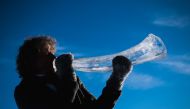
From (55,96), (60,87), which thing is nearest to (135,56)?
(60,87)

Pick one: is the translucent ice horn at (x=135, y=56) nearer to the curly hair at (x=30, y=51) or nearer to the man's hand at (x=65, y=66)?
the man's hand at (x=65, y=66)

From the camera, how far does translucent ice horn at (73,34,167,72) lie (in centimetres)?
473

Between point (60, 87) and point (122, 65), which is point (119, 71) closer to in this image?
point (122, 65)

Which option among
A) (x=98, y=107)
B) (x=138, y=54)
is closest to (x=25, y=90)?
(x=98, y=107)

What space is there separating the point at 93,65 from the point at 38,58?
33.6 inches

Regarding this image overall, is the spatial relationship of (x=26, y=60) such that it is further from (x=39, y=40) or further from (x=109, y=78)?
(x=109, y=78)

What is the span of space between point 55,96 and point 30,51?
1.18 m

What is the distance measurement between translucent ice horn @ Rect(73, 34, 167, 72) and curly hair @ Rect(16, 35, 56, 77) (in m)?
0.58

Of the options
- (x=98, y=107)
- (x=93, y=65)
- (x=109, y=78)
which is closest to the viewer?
(x=98, y=107)

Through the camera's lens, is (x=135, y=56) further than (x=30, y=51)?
No

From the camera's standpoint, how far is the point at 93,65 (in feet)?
16.6

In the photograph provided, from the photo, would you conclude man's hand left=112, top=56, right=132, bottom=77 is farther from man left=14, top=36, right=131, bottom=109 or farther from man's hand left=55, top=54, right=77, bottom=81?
man's hand left=55, top=54, right=77, bottom=81

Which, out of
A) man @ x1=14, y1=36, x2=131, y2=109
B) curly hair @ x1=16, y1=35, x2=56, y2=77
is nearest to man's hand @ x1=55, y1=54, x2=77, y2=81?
man @ x1=14, y1=36, x2=131, y2=109

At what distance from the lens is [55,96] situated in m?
4.20
